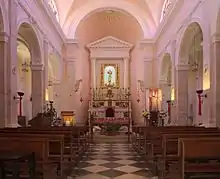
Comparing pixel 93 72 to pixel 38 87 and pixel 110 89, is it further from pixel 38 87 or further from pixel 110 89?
pixel 38 87

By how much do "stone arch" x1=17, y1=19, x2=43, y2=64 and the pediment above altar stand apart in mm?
8425

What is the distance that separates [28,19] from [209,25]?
20.6 ft

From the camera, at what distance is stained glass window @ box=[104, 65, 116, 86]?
23.2 metres

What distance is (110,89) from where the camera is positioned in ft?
73.5

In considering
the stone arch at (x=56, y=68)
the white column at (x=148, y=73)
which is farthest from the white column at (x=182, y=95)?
the stone arch at (x=56, y=68)

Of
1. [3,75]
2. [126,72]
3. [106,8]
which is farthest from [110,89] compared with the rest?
[3,75]

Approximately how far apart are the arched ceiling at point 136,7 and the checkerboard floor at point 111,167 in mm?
12804

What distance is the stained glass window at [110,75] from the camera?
23219 millimetres

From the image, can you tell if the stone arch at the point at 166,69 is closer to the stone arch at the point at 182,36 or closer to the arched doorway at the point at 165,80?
the arched doorway at the point at 165,80

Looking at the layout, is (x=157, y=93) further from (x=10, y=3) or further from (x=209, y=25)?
(x=10, y=3)

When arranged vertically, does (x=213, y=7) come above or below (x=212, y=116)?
above

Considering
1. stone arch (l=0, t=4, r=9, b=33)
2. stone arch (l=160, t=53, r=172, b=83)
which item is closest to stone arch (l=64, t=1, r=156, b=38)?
stone arch (l=160, t=53, r=172, b=83)

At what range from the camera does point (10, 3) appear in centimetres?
1030

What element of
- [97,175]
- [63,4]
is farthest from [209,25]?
[63,4]
